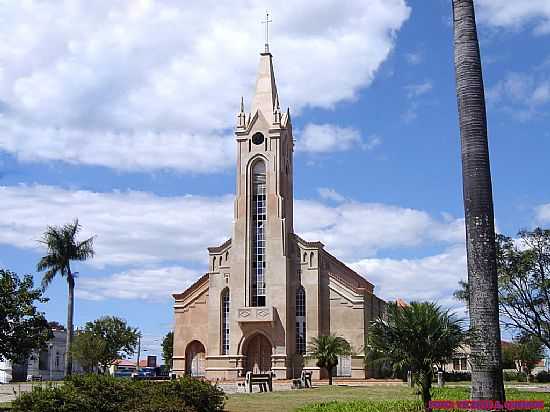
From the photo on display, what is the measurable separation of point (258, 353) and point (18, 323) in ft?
128

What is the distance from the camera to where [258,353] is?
202 feet

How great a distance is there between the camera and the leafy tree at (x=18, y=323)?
23.7 meters

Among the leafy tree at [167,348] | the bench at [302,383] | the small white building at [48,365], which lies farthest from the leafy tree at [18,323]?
the leafy tree at [167,348]

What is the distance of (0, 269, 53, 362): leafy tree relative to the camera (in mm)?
23734

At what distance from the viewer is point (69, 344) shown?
56656 millimetres

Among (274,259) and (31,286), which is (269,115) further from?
(31,286)

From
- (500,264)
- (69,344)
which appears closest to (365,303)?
(500,264)

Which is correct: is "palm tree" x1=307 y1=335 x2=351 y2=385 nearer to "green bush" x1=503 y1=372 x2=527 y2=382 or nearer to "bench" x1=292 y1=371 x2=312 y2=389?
"bench" x1=292 y1=371 x2=312 y2=389

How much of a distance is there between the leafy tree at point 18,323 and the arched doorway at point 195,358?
4031 centimetres

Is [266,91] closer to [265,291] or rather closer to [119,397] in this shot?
[265,291]

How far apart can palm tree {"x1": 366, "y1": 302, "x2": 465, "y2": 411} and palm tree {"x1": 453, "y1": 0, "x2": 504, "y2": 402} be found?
4.00 metres

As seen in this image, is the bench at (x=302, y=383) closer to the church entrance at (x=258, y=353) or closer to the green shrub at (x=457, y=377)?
the church entrance at (x=258, y=353)

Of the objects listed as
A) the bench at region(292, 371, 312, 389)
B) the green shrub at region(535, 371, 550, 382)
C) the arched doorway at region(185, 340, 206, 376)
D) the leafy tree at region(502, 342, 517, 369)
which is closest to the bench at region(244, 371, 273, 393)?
the bench at region(292, 371, 312, 389)

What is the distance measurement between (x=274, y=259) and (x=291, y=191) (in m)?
7.31
